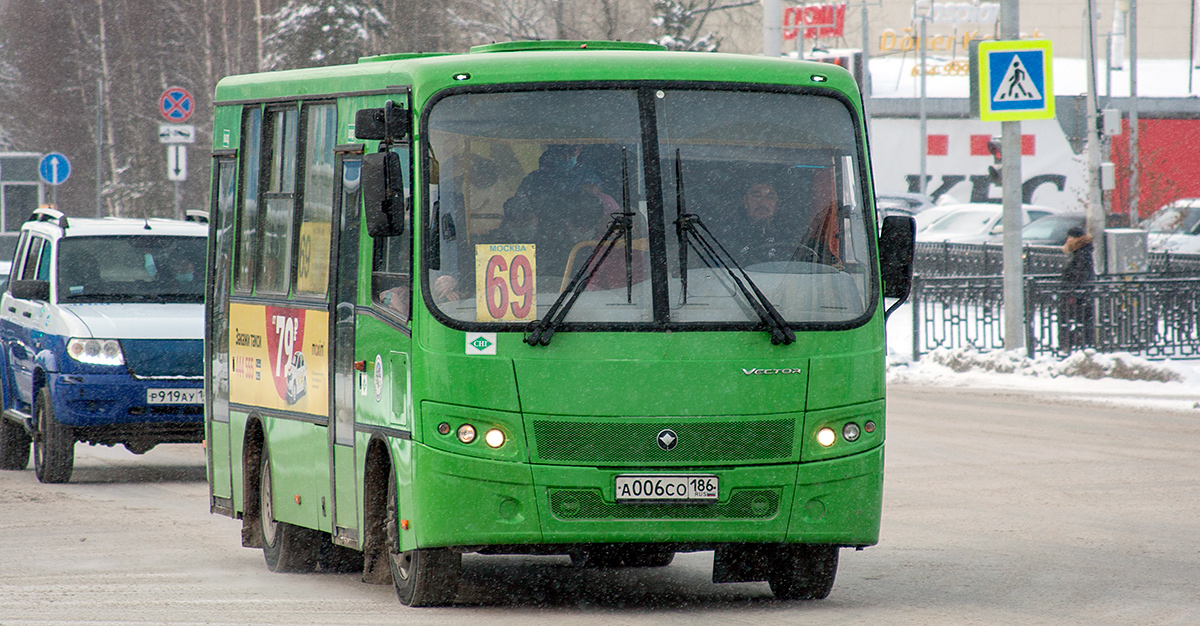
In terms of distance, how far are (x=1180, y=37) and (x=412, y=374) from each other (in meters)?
93.5

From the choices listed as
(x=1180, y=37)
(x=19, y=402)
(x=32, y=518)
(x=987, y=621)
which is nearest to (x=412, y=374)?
(x=987, y=621)

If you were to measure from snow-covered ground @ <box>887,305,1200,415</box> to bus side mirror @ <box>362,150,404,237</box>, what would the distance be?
13.4 meters

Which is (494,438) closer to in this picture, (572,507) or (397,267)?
(572,507)

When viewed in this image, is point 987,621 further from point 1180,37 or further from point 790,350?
point 1180,37

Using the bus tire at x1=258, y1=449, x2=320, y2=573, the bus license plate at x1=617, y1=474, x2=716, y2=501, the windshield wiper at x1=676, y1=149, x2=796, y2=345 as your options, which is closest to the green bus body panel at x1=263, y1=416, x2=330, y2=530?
the bus tire at x1=258, y1=449, x2=320, y2=573

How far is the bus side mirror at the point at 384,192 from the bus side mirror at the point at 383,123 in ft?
0.76

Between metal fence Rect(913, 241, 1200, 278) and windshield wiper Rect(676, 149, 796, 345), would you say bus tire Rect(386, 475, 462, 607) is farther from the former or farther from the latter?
metal fence Rect(913, 241, 1200, 278)

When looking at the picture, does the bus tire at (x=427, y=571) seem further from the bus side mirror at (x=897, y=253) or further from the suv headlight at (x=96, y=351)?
the suv headlight at (x=96, y=351)

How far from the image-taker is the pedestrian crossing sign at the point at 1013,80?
73.8 feet

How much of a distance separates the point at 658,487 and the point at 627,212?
112 centimetres

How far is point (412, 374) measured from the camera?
7.90m

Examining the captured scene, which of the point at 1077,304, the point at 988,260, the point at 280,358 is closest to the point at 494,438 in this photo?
the point at 280,358

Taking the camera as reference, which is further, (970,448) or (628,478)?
(970,448)

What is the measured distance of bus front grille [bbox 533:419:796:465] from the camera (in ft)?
25.6
